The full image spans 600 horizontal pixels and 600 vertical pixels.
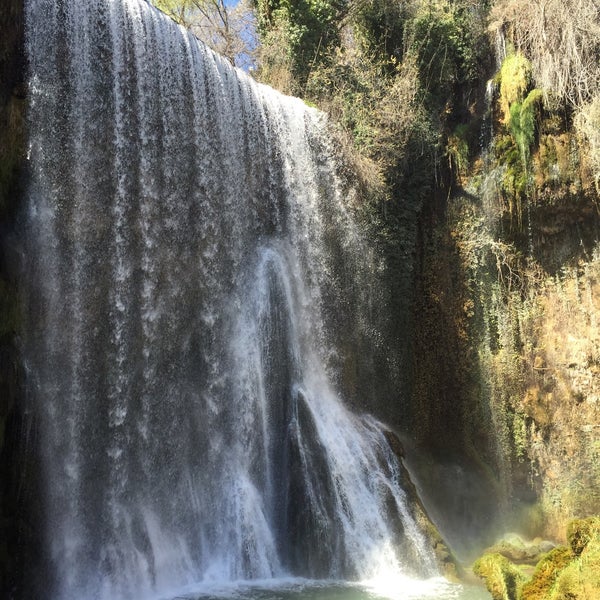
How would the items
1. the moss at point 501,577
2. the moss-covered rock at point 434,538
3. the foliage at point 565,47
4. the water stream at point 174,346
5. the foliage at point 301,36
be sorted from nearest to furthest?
1. the moss at point 501,577
2. the water stream at point 174,346
3. the moss-covered rock at point 434,538
4. the foliage at point 565,47
5. the foliage at point 301,36

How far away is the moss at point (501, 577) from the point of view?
16.6 feet

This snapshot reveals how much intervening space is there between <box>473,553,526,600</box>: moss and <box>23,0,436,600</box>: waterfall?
340 cm

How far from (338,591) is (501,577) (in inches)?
121

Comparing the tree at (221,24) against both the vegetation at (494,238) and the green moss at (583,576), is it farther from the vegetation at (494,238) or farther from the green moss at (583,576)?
the green moss at (583,576)

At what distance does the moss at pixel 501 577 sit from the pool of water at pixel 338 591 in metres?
2.42

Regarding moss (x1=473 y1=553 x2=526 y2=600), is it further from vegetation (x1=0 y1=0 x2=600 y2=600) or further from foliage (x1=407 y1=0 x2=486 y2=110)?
foliage (x1=407 y1=0 x2=486 y2=110)

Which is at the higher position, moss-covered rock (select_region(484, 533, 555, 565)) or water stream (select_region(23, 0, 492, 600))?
water stream (select_region(23, 0, 492, 600))

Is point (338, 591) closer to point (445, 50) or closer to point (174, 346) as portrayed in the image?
point (174, 346)

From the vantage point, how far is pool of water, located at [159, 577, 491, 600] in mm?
7371

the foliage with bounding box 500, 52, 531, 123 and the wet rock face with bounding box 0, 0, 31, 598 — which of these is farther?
the foliage with bounding box 500, 52, 531, 123

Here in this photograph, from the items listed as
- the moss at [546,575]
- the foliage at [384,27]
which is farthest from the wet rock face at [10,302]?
the foliage at [384,27]

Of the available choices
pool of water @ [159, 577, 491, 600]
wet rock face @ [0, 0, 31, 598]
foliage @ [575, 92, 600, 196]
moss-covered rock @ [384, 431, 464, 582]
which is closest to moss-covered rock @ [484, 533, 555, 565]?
moss-covered rock @ [384, 431, 464, 582]

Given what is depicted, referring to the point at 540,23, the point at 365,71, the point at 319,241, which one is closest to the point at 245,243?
the point at 319,241

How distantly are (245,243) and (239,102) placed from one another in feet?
7.35
